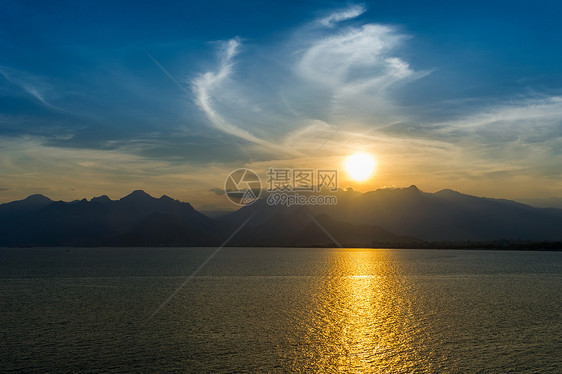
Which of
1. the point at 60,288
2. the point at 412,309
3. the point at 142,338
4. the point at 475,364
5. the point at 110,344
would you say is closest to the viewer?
the point at 475,364

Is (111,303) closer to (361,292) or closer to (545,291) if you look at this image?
(361,292)

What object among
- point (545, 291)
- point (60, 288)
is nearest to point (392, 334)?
point (545, 291)

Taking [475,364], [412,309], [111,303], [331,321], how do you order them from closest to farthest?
[475,364] → [331,321] → [412,309] → [111,303]

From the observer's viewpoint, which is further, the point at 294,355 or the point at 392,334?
the point at 392,334

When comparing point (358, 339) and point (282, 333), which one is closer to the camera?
point (358, 339)

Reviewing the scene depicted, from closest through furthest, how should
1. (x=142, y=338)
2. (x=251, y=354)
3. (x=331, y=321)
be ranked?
1. (x=251, y=354)
2. (x=142, y=338)
3. (x=331, y=321)

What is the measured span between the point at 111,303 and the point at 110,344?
23262mm

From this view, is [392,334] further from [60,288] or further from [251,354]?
[60,288]

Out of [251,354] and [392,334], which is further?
[392,334]

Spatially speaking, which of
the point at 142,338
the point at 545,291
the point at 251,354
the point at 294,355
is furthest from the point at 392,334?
the point at 545,291

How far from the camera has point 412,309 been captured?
155 feet

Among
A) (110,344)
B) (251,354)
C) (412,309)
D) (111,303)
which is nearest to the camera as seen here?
(251,354)

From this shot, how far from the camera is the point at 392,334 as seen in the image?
34.0 m

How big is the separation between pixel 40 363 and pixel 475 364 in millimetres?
26427
